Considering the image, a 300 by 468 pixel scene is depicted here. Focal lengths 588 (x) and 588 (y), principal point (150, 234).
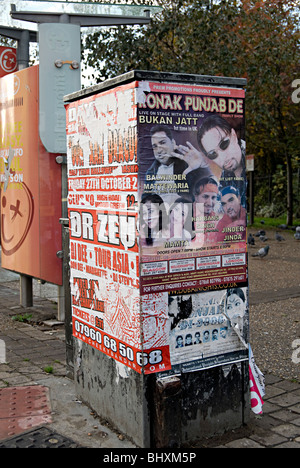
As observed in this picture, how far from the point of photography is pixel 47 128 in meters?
6.48

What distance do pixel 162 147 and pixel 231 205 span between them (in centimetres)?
62

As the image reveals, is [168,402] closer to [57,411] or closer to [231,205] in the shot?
[57,411]

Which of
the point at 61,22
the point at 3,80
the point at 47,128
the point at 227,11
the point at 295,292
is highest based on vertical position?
the point at 227,11

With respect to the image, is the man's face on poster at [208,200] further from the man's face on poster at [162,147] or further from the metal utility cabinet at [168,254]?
the man's face on poster at [162,147]

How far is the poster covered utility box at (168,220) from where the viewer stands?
3.42 meters

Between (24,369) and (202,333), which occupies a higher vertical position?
(202,333)

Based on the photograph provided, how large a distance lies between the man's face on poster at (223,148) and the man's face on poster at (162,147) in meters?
0.26

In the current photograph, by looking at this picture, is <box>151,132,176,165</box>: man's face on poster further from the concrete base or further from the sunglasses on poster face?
the concrete base

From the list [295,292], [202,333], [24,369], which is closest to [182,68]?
[295,292]

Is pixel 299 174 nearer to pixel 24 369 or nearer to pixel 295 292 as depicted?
pixel 295 292

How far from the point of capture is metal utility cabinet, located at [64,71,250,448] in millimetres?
3420

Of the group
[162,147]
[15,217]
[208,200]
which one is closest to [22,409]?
[208,200]
